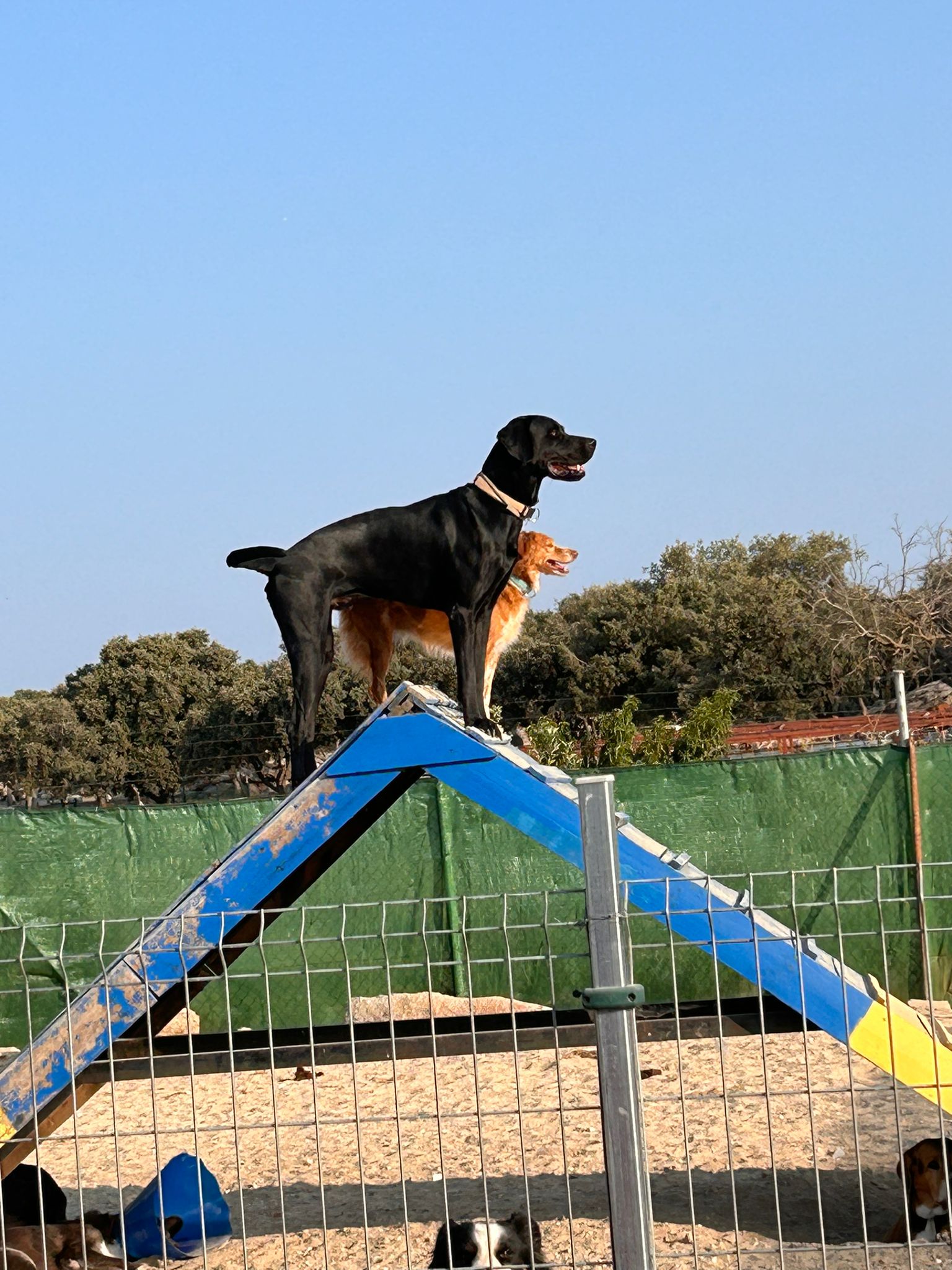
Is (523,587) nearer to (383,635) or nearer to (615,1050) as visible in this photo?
(383,635)

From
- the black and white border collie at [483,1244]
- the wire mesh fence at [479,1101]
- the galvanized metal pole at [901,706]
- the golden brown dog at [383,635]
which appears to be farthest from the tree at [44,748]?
the black and white border collie at [483,1244]

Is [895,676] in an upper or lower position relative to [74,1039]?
upper

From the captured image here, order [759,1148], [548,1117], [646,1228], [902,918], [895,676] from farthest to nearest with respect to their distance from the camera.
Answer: [895,676]
[902,918]
[548,1117]
[759,1148]
[646,1228]

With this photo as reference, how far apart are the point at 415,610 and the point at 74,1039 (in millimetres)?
2216

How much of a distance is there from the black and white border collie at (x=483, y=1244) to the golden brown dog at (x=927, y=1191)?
135 cm

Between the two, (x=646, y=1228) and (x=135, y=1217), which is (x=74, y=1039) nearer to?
(x=135, y=1217)

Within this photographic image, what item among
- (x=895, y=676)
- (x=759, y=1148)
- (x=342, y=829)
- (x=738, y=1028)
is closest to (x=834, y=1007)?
(x=738, y=1028)

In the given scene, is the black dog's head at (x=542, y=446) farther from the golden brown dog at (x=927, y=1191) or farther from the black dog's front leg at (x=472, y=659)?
the golden brown dog at (x=927, y=1191)

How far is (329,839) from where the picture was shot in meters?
5.21

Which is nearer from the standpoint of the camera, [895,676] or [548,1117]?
[548,1117]

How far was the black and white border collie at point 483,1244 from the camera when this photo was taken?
4570 mm

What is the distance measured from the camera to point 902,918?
10383 millimetres

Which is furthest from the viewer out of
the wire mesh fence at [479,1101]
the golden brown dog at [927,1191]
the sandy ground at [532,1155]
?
the sandy ground at [532,1155]

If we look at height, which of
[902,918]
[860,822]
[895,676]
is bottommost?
[902,918]
